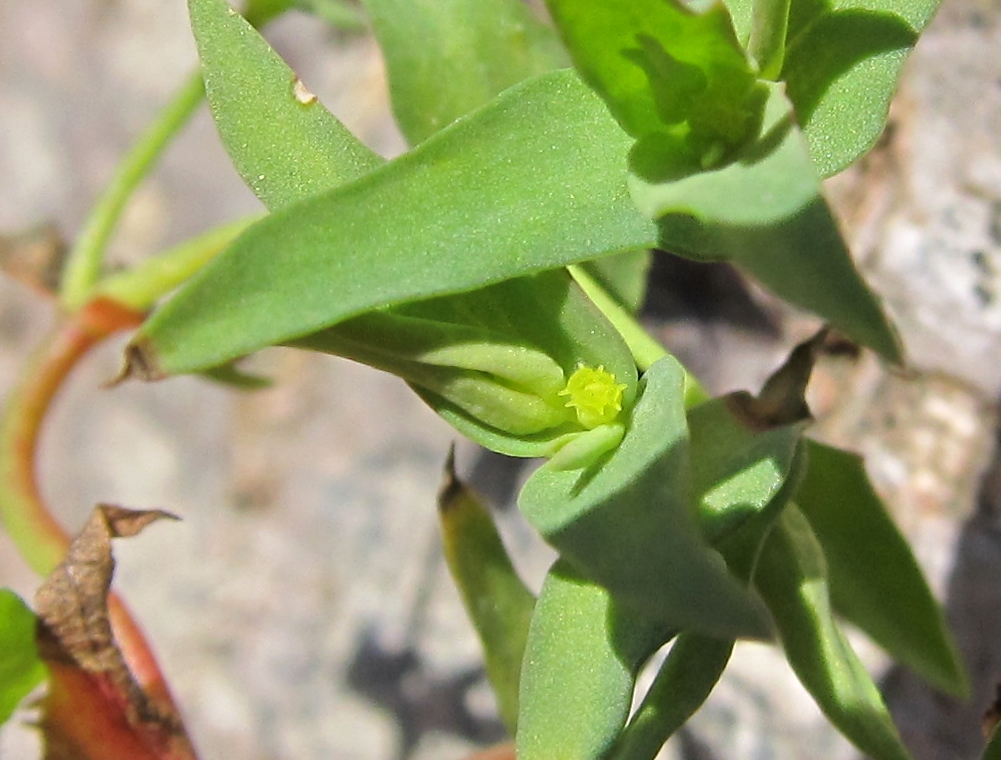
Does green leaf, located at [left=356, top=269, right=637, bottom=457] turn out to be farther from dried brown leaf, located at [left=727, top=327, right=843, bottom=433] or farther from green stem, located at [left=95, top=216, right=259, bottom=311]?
green stem, located at [left=95, top=216, right=259, bottom=311]

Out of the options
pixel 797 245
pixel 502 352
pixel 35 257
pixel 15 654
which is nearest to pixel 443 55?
pixel 502 352

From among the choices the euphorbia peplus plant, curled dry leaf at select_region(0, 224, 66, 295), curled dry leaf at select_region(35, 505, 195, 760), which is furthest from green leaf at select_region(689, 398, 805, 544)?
curled dry leaf at select_region(0, 224, 66, 295)

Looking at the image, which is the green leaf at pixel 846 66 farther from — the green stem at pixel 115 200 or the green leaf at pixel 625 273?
the green stem at pixel 115 200

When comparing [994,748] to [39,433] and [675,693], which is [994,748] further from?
[39,433]

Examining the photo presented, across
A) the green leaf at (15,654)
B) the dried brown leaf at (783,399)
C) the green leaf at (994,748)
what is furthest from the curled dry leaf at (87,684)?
the green leaf at (994,748)

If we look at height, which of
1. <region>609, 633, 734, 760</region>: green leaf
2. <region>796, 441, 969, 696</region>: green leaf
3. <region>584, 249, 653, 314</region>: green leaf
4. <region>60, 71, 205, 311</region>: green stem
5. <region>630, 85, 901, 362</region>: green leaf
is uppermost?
<region>630, 85, 901, 362</region>: green leaf

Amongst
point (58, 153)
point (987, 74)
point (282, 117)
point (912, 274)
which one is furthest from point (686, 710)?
point (58, 153)

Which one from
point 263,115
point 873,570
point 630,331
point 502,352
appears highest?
point 263,115
